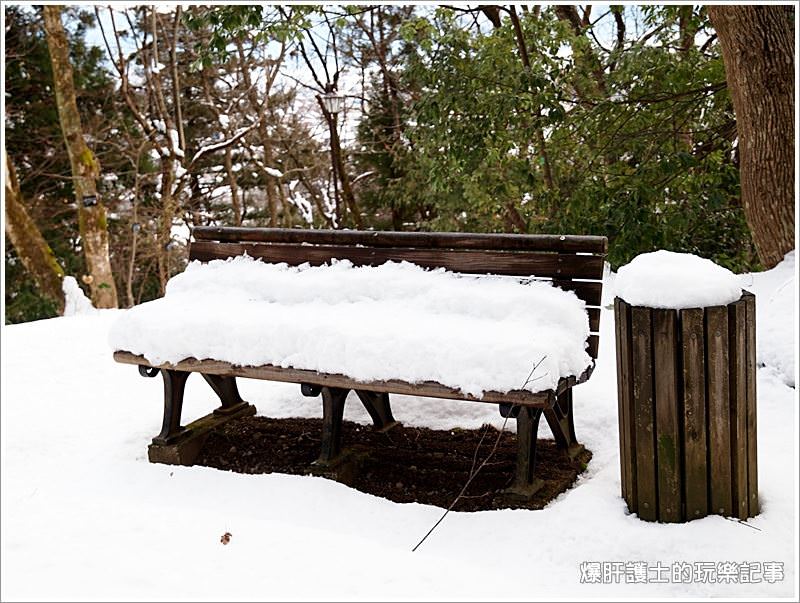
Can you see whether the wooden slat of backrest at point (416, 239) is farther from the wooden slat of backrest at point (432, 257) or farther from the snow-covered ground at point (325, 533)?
the snow-covered ground at point (325, 533)

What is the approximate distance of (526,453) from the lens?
3.53m

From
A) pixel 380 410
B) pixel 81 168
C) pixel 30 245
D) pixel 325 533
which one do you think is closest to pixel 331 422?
pixel 380 410

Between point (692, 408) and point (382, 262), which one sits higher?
point (382, 262)

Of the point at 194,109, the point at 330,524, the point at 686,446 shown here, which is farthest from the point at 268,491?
the point at 194,109

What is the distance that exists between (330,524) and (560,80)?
20.7 ft

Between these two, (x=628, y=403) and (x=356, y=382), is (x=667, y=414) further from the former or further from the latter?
(x=356, y=382)

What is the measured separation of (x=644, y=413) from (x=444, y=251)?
1.42 metres

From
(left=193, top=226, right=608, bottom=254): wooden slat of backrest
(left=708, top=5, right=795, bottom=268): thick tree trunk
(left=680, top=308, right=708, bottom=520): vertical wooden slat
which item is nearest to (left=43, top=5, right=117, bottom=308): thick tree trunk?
(left=193, top=226, right=608, bottom=254): wooden slat of backrest

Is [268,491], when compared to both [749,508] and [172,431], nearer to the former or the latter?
[172,431]

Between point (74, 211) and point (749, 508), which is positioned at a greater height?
point (74, 211)

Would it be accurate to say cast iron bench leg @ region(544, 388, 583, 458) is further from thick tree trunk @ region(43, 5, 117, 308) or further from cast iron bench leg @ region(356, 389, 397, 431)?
thick tree trunk @ region(43, 5, 117, 308)

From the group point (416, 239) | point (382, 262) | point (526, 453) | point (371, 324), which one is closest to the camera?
point (526, 453)

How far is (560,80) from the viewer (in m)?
8.34

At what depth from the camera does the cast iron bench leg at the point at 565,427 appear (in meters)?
3.97
